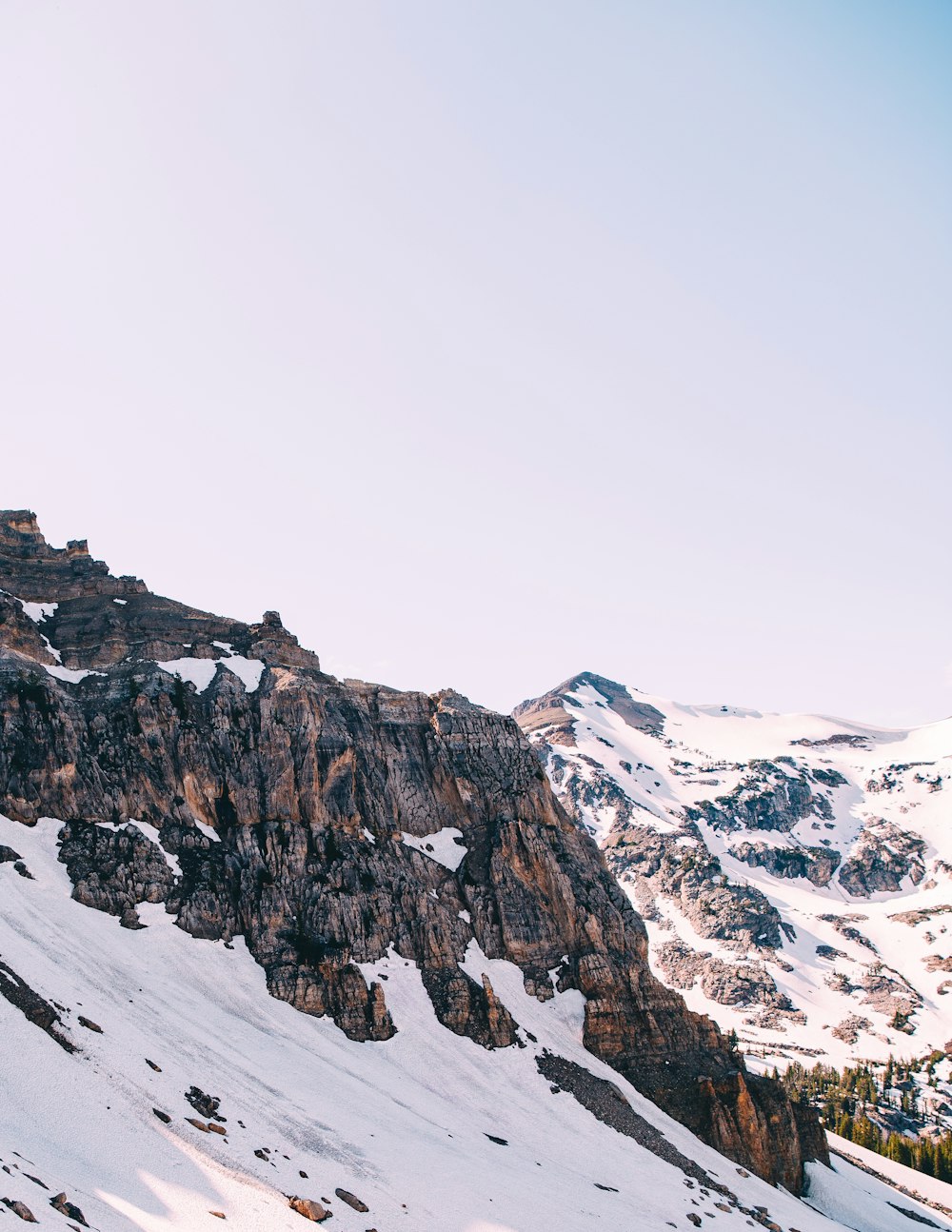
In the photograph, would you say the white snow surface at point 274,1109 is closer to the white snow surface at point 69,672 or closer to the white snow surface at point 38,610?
the white snow surface at point 69,672

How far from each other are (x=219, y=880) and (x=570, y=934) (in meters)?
39.4

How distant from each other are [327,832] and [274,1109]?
127 feet

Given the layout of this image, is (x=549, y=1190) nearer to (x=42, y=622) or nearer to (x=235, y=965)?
(x=235, y=965)

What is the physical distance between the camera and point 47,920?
74500mm

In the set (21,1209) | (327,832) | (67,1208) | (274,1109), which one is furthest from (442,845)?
(21,1209)

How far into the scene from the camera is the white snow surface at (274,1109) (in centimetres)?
4609

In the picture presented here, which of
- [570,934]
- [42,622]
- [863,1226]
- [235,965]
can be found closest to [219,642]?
[42,622]

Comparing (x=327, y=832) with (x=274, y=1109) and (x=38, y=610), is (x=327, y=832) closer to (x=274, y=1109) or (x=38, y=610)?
(x=274, y=1109)

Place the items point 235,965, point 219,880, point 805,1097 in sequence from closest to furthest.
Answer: point 235,965 < point 219,880 < point 805,1097

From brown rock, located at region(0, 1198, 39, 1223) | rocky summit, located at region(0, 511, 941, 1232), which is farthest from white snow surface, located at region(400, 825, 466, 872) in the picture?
brown rock, located at region(0, 1198, 39, 1223)

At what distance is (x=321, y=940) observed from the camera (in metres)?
88.4

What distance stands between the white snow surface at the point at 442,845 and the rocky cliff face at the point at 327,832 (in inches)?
10.0

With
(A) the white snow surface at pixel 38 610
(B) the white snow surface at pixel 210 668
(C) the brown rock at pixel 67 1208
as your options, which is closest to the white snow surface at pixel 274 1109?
(C) the brown rock at pixel 67 1208

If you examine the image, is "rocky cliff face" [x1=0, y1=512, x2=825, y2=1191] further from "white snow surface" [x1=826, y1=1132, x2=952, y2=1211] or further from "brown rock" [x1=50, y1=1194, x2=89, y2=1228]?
"brown rock" [x1=50, y1=1194, x2=89, y2=1228]
